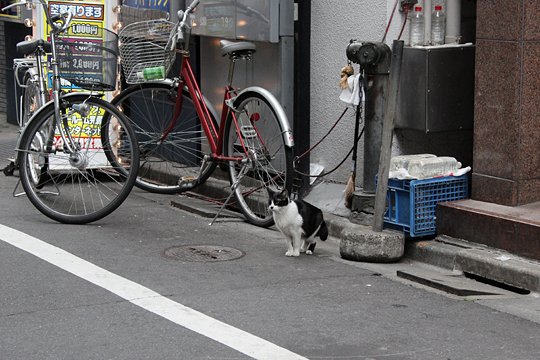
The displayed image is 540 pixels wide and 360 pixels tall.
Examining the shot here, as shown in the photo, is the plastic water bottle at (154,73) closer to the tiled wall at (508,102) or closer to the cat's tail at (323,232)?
the cat's tail at (323,232)

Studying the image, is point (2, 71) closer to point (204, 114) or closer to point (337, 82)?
point (204, 114)

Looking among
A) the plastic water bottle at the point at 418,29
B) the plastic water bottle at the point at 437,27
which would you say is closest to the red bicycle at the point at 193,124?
the plastic water bottle at the point at 418,29

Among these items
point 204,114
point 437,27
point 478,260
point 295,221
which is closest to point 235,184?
point 204,114

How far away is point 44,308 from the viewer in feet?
19.9

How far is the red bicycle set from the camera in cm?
853

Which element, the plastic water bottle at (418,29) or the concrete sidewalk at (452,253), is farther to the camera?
the plastic water bottle at (418,29)

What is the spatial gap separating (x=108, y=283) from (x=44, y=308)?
2.16 ft

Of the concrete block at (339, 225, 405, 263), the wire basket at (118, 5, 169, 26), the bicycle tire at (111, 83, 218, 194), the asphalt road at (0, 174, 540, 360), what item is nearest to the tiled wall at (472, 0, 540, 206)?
the concrete block at (339, 225, 405, 263)

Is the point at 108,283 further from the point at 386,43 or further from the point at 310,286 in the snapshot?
the point at 386,43

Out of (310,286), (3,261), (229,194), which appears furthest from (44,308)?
(229,194)

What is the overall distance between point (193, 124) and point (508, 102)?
3.67 m

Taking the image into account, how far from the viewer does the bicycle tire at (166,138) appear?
31.2ft

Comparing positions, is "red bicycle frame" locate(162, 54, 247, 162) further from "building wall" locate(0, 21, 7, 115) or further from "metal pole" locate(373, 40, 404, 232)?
"building wall" locate(0, 21, 7, 115)

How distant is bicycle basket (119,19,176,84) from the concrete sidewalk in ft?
4.67
